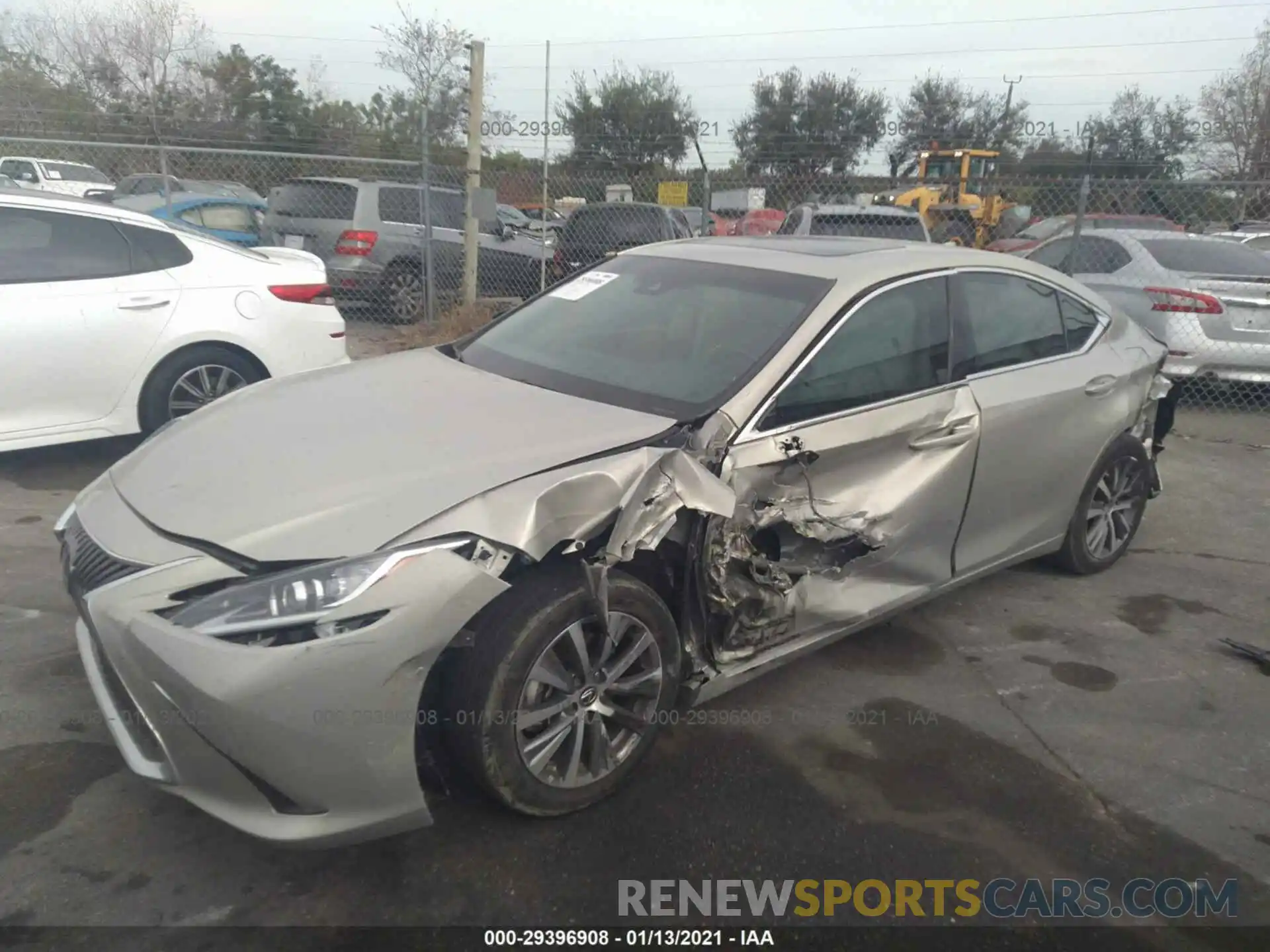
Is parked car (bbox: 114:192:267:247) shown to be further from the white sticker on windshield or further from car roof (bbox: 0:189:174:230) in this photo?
the white sticker on windshield

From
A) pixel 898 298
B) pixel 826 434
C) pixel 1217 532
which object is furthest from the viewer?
pixel 1217 532

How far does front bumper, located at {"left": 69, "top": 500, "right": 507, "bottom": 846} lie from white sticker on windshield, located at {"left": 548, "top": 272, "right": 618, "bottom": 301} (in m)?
1.97

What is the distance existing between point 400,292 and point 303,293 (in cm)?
505

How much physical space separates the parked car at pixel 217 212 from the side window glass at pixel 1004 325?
9.87 metres

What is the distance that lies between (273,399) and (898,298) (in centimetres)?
236

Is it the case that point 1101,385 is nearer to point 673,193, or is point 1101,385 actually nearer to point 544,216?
point 544,216

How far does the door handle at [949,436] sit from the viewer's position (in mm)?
3572

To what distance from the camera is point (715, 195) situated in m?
15.0

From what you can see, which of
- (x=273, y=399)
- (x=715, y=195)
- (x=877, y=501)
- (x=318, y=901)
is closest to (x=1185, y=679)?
(x=877, y=501)

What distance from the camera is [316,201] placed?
1094 cm

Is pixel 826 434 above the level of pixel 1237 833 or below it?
above

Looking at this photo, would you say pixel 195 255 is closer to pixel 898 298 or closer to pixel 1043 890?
pixel 898 298

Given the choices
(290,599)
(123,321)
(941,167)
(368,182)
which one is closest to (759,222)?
(368,182)

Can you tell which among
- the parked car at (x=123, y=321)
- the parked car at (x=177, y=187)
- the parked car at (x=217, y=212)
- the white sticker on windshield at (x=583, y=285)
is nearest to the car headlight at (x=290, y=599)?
the white sticker on windshield at (x=583, y=285)
